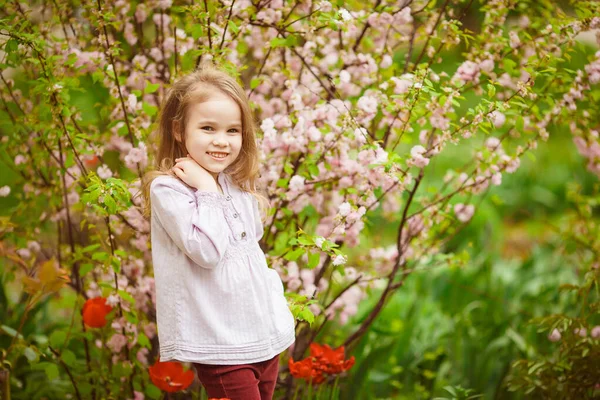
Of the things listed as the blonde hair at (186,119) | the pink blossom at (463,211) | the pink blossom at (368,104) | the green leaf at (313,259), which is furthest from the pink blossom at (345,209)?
the pink blossom at (463,211)

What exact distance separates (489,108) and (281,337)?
105cm

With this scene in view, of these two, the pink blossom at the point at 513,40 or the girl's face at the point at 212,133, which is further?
the pink blossom at the point at 513,40

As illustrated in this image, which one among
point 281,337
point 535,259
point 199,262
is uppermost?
point 199,262

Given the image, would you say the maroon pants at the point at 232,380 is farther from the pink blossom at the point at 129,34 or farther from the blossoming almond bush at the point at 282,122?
the pink blossom at the point at 129,34

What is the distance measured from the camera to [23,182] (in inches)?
112

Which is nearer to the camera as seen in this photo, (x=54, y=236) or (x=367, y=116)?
(x=367, y=116)

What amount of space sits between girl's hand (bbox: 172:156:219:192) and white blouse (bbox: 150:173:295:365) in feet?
0.06

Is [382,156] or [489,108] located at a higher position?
[489,108]

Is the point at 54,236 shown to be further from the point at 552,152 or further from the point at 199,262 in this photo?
the point at 552,152

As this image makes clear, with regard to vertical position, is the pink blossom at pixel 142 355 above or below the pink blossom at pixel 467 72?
below

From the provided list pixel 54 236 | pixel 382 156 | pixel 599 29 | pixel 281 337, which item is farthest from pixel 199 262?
pixel 54 236

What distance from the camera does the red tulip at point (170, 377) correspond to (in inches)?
87.7

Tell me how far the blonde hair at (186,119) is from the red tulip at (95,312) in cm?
49

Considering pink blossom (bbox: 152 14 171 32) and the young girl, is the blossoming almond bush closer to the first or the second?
pink blossom (bbox: 152 14 171 32)
